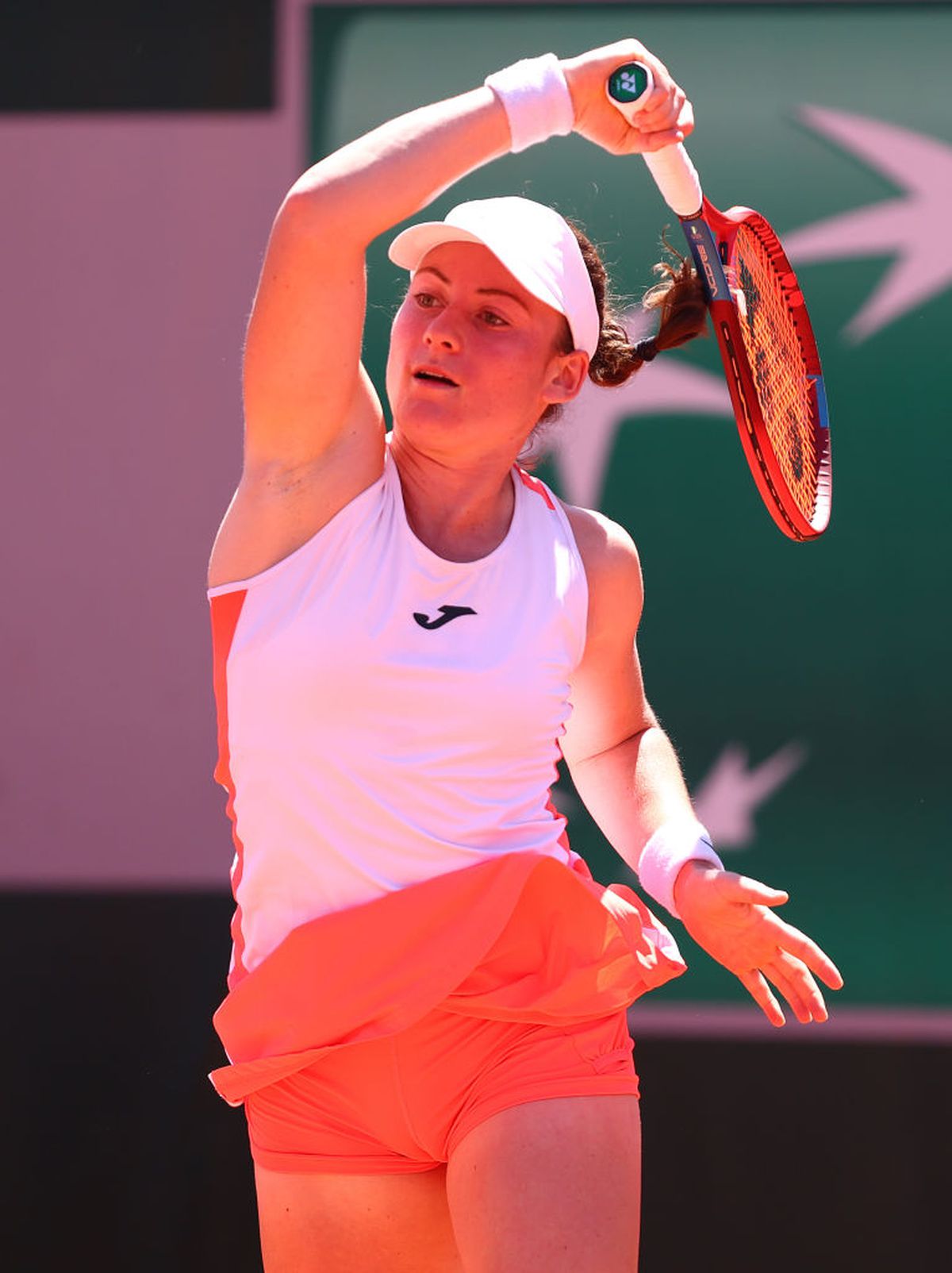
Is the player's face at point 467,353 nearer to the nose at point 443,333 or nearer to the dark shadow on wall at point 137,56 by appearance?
the nose at point 443,333

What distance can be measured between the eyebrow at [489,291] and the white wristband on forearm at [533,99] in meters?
0.18

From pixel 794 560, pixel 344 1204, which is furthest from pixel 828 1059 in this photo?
pixel 344 1204

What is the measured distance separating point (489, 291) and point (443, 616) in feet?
1.36

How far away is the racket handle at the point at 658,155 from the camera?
80.4 inches

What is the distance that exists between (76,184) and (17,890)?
1.33 m

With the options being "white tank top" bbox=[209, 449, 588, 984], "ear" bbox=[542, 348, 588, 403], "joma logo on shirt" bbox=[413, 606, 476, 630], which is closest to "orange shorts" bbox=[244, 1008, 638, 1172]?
"white tank top" bbox=[209, 449, 588, 984]

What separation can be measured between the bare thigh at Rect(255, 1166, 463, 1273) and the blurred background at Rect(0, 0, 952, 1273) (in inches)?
48.0

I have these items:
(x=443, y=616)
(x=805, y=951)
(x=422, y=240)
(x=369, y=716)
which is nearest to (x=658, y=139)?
(x=422, y=240)

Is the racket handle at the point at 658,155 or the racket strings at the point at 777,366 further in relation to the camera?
the racket strings at the point at 777,366

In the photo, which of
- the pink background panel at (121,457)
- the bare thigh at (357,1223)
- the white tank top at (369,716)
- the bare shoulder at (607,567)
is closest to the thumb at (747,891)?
the white tank top at (369,716)

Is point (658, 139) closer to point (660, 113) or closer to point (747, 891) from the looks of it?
point (660, 113)

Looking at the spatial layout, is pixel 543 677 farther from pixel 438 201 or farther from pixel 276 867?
pixel 438 201

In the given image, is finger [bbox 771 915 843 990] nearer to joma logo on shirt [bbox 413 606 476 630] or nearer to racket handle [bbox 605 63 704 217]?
joma logo on shirt [bbox 413 606 476 630]

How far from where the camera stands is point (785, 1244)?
3182mm
